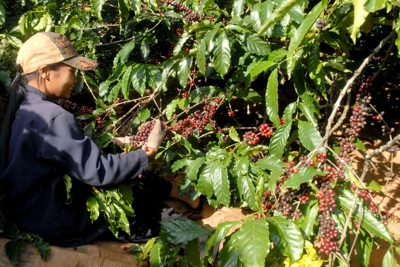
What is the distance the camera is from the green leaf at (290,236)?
5.83 ft

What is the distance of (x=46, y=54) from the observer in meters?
2.35

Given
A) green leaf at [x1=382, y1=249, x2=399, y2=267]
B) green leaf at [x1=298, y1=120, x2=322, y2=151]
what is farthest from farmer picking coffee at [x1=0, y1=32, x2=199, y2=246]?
green leaf at [x1=382, y1=249, x2=399, y2=267]

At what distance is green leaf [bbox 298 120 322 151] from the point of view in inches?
88.4

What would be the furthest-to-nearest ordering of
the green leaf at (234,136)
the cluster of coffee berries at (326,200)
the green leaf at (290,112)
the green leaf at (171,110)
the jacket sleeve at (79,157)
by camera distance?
the green leaf at (171,110) < the green leaf at (234,136) < the green leaf at (290,112) < the jacket sleeve at (79,157) < the cluster of coffee berries at (326,200)

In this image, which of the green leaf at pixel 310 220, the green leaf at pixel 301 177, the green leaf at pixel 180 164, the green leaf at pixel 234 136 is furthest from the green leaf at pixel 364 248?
the green leaf at pixel 180 164

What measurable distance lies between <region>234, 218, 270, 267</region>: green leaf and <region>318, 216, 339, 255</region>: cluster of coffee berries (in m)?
0.28

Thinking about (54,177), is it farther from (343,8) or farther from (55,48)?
(343,8)

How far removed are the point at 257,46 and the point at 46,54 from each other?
1106 millimetres

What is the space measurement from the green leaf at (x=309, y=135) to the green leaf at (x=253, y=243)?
613 mm

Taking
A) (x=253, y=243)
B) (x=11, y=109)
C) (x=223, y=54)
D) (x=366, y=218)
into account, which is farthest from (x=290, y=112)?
(x=11, y=109)

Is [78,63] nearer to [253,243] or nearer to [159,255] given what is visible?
[159,255]

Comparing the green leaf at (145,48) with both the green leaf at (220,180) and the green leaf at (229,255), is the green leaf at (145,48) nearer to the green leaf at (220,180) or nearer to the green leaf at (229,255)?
the green leaf at (220,180)

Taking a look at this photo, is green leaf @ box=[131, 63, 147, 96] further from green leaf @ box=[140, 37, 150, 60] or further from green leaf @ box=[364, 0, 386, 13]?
green leaf @ box=[364, 0, 386, 13]

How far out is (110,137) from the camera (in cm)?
274
